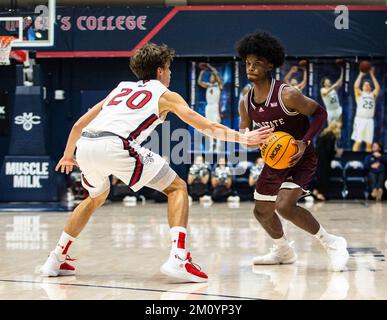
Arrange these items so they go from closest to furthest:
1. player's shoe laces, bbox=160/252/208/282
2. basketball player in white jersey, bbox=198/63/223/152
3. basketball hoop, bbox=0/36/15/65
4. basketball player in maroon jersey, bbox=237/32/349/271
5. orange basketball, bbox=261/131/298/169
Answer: player's shoe laces, bbox=160/252/208/282 → orange basketball, bbox=261/131/298/169 → basketball player in maroon jersey, bbox=237/32/349/271 → basketball hoop, bbox=0/36/15/65 → basketball player in white jersey, bbox=198/63/223/152

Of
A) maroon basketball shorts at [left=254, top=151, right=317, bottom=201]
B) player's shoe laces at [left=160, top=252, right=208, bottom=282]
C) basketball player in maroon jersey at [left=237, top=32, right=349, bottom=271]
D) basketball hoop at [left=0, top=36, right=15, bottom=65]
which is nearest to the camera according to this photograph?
player's shoe laces at [left=160, top=252, right=208, bottom=282]

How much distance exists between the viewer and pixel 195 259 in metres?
6.92

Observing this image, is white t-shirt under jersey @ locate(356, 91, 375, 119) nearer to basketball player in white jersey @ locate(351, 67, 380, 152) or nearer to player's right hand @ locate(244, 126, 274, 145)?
basketball player in white jersey @ locate(351, 67, 380, 152)

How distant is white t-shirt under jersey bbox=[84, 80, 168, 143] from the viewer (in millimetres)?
5707

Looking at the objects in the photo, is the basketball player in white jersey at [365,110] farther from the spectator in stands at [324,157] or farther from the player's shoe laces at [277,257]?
the player's shoe laces at [277,257]

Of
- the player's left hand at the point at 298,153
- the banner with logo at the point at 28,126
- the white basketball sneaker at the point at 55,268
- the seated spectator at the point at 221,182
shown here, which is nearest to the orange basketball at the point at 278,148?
the player's left hand at the point at 298,153

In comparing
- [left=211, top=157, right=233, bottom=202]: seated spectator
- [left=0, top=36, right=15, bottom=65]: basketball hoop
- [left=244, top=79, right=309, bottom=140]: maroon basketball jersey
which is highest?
[left=0, top=36, right=15, bottom=65]: basketball hoop

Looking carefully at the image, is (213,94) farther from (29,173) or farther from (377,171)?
(29,173)

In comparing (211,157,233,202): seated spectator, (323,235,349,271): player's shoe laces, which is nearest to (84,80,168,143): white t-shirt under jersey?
(323,235,349,271): player's shoe laces
